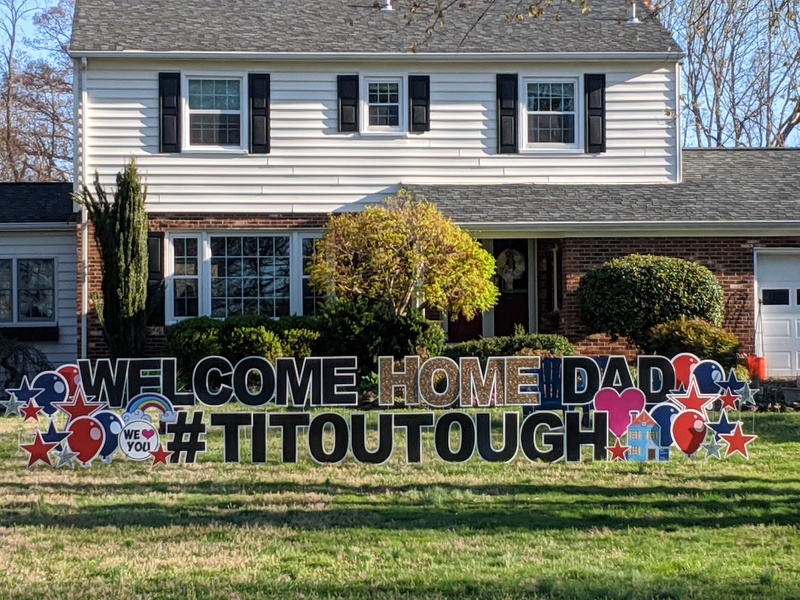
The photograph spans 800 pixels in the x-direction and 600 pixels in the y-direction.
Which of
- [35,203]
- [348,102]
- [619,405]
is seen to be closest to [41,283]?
[35,203]

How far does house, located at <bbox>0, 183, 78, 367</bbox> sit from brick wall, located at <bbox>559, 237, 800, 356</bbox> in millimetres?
8585

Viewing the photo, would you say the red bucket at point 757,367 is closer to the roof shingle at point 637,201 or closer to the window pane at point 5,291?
the roof shingle at point 637,201

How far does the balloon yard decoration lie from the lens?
33.4 ft

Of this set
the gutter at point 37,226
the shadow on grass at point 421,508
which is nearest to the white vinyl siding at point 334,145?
the gutter at point 37,226

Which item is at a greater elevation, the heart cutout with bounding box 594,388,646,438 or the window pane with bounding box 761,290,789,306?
the window pane with bounding box 761,290,789,306

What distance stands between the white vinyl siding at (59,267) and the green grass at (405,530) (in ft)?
29.4

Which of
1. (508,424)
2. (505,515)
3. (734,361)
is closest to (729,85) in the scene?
(734,361)

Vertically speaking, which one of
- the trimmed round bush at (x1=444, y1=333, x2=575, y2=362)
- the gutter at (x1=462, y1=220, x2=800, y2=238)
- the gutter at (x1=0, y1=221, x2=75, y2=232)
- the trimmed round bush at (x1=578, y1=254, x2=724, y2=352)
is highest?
the gutter at (x1=0, y1=221, x2=75, y2=232)

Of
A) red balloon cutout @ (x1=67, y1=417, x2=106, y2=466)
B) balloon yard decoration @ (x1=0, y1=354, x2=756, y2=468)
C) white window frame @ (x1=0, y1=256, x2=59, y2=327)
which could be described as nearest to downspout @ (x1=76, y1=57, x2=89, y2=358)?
white window frame @ (x1=0, y1=256, x2=59, y2=327)

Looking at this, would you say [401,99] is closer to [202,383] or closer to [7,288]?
[7,288]

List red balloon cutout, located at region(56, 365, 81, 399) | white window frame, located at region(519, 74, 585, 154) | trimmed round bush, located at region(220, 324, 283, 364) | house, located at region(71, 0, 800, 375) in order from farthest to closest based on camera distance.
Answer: white window frame, located at region(519, 74, 585, 154)
house, located at region(71, 0, 800, 375)
trimmed round bush, located at region(220, 324, 283, 364)
red balloon cutout, located at region(56, 365, 81, 399)

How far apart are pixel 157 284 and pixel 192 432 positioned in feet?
28.7

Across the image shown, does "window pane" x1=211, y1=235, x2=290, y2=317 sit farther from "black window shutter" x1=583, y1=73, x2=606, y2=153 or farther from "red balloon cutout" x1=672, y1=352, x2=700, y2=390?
"red balloon cutout" x1=672, y1=352, x2=700, y2=390

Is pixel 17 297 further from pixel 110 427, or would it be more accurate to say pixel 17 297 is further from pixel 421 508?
pixel 421 508
